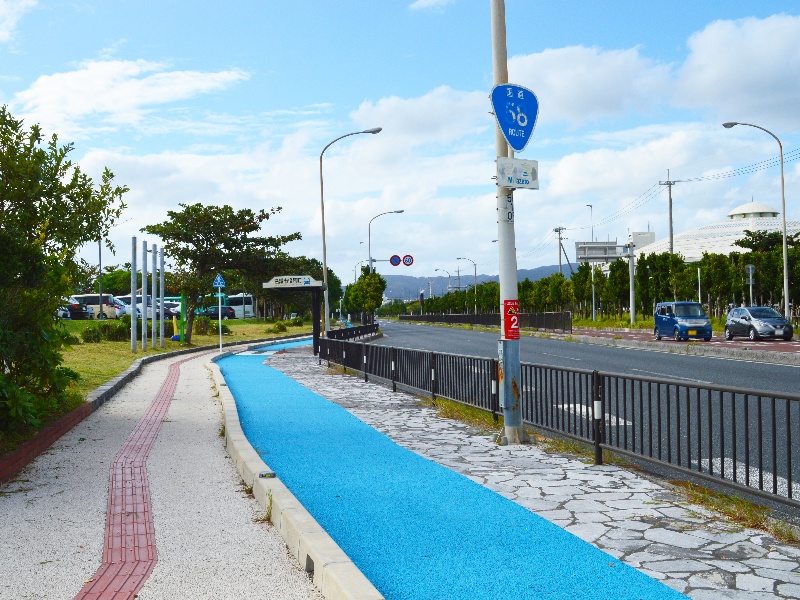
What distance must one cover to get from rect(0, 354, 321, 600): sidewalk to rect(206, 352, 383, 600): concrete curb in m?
0.09

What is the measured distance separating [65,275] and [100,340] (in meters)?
23.3

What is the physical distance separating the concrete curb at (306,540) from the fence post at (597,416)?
3231 millimetres

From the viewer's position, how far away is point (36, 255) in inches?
342

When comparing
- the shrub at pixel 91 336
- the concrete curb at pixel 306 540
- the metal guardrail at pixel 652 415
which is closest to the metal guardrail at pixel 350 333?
the shrub at pixel 91 336

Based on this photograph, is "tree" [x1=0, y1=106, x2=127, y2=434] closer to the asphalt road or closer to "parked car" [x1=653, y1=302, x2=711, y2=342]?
the asphalt road

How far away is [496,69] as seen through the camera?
31.2ft

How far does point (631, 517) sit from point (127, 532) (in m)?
3.65

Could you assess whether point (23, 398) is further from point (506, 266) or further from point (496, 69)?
point (496, 69)

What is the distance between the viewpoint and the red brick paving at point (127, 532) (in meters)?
4.58

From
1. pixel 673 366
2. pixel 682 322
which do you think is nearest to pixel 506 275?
pixel 673 366

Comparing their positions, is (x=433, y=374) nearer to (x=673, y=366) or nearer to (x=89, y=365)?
(x=673, y=366)

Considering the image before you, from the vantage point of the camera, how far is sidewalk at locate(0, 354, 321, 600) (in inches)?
181

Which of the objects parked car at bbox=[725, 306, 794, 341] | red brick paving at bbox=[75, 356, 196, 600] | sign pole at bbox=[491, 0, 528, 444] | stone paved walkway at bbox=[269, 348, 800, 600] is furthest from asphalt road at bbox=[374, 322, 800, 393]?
red brick paving at bbox=[75, 356, 196, 600]

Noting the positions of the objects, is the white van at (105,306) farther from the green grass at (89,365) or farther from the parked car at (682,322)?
the parked car at (682,322)
